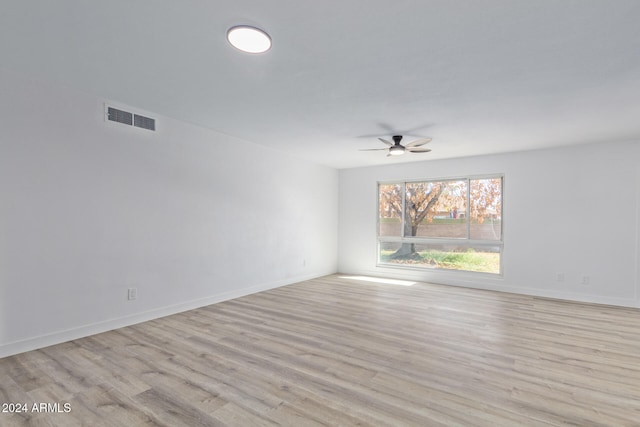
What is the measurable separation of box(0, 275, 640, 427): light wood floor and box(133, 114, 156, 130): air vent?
2301mm

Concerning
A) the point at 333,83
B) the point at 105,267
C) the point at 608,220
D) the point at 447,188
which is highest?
the point at 333,83

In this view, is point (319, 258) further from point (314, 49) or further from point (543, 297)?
point (314, 49)

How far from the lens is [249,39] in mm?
2111

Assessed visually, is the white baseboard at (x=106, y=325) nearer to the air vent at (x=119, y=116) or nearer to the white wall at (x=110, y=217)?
the white wall at (x=110, y=217)

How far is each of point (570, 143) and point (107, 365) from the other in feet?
21.2

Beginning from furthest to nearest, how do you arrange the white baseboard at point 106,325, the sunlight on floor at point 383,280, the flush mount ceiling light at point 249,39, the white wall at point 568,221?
the sunlight on floor at point 383,280 → the white wall at point 568,221 → the white baseboard at point 106,325 → the flush mount ceiling light at point 249,39

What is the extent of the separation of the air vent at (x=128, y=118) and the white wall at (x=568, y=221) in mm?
5020

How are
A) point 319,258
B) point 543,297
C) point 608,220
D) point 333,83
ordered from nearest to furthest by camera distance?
Result: point 333,83 < point 608,220 < point 543,297 < point 319,258

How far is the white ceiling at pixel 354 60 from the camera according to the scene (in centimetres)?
184

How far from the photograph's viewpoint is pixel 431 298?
15.7 feet

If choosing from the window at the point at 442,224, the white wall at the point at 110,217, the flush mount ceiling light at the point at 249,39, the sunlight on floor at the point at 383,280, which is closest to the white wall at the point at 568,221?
the window at the point at 442,224

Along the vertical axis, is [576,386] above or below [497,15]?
below

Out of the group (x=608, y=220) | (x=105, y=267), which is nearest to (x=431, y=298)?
(x=608, y=220)

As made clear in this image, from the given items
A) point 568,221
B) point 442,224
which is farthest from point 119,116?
point 568,221
